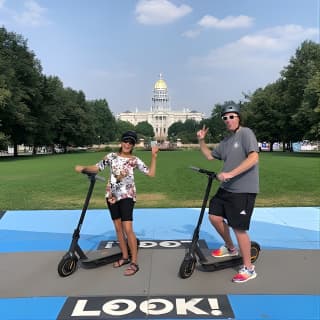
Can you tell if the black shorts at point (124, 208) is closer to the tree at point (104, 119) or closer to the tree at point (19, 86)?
the tree at point (19, 86)

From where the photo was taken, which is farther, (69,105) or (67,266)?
(69,105)

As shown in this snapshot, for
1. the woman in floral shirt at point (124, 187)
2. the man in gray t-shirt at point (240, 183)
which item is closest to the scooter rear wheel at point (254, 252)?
the man in gray t-shirt at point (240, 183)

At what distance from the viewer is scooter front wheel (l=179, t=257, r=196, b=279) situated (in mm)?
5297

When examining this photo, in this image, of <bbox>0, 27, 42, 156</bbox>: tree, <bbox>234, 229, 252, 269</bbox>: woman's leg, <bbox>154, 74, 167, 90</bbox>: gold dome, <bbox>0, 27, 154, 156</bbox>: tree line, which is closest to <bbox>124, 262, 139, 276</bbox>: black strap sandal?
<bbox>234, 229, 252, 269</bbox>: woman's leg

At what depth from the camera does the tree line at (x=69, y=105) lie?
160 ft

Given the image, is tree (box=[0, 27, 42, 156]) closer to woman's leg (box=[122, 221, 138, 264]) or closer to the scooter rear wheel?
woman's leg (box=[122, 221, 138, 264])

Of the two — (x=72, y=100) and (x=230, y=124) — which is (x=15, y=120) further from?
(x=230, y=124)

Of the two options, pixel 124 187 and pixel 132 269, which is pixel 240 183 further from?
pixel 132 269

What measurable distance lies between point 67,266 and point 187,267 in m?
1.50

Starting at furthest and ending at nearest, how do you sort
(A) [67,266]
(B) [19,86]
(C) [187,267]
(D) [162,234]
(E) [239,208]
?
(B) [19,86]
(D) [162,234]
(A) [67,266]
(C) [187,267]
(E) [239,208]

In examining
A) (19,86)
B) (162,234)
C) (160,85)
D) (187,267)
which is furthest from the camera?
(160,85)

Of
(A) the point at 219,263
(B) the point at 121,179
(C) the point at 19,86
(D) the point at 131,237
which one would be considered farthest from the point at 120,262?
(C) the point at 19,86

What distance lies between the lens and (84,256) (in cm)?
584

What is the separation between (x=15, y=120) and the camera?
48.4 m
